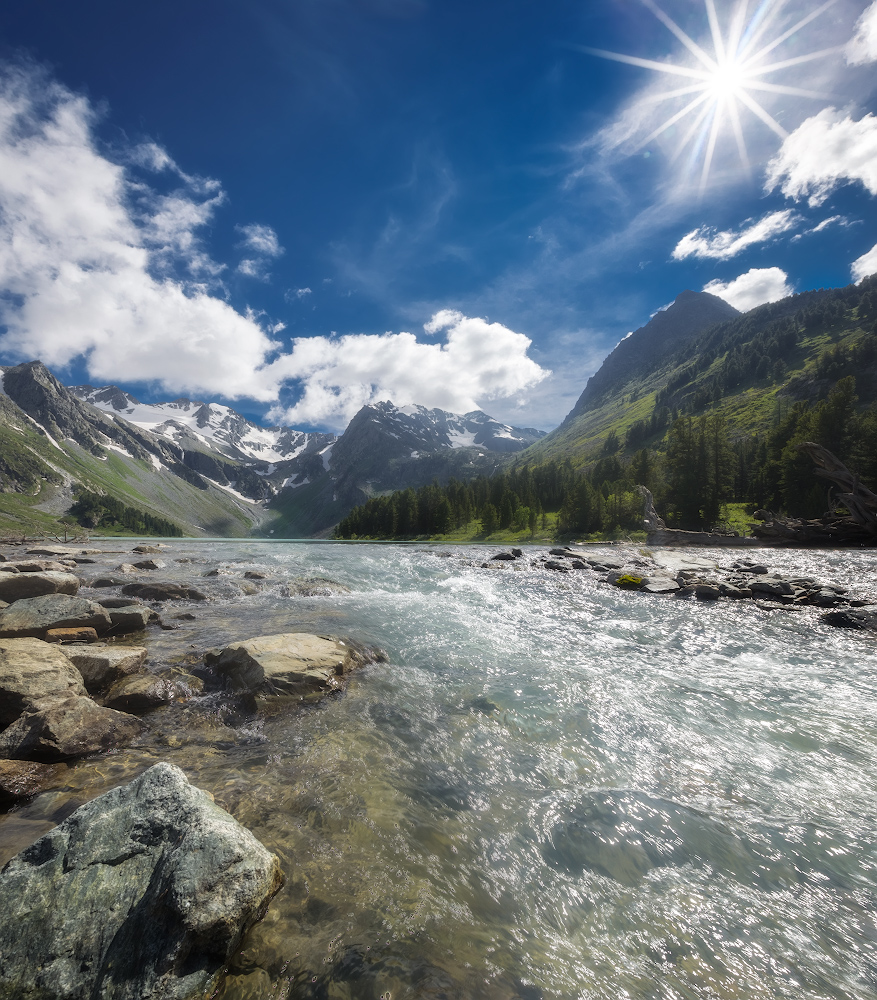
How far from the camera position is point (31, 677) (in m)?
9.02

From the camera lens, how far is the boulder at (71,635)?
13734mm

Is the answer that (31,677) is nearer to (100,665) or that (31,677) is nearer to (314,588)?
(100,665)

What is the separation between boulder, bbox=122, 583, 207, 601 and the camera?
2275 centimetres

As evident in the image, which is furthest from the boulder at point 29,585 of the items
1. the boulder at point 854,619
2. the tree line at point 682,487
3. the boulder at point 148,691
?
the tree line at point 682,487

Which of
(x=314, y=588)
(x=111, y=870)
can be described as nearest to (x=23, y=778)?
(x=111, y=870)

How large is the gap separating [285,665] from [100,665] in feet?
15.7

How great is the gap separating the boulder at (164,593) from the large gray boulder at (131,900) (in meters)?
20.4

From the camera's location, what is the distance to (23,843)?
570 centimetres

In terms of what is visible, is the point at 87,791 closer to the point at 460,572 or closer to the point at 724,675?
the point at 724,675

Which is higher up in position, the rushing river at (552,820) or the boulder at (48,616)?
the boulder at (48,616)

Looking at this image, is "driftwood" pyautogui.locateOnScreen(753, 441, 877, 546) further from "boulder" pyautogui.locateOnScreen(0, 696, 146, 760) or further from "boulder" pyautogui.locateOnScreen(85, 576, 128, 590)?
"boulder" pyautogui.locateOnScreen(85, 576, 128, 590)

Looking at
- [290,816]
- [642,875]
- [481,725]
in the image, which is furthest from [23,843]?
[642,875]

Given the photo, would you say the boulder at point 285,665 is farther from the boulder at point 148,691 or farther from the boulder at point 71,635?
the boulder at point 71,635

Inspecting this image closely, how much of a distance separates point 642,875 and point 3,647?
557 inches
